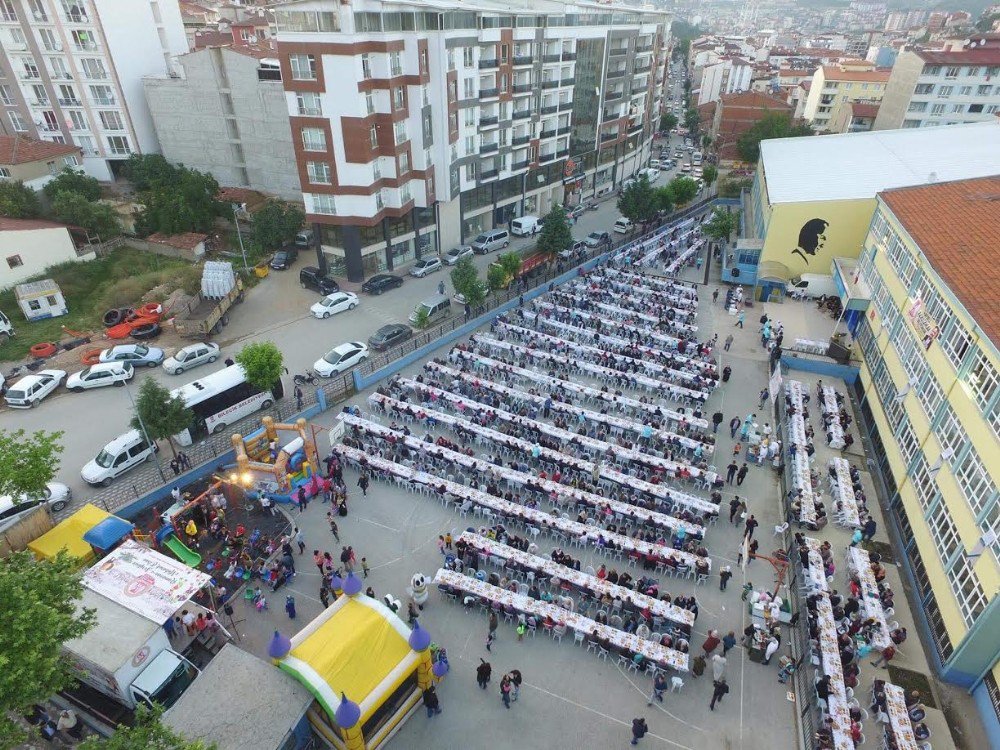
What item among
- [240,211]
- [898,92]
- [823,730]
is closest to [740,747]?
[823,730]

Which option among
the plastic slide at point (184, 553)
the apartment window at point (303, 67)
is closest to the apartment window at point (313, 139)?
the apartment window at point (303, 67)

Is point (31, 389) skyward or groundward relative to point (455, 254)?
skyward

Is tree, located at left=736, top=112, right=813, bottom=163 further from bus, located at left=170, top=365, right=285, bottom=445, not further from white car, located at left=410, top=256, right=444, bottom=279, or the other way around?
bus, located at left=170, top=365, right=285, bottom=445

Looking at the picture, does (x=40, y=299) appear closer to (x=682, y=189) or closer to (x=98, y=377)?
(x=98, y=377)

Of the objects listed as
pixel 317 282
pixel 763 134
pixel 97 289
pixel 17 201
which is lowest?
pixel 97 289

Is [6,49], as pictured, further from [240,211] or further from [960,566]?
[960,566]

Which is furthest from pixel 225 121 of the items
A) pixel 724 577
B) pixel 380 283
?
pixel 724 577

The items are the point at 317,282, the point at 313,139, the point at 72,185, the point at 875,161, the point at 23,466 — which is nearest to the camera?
the point at 23,466
